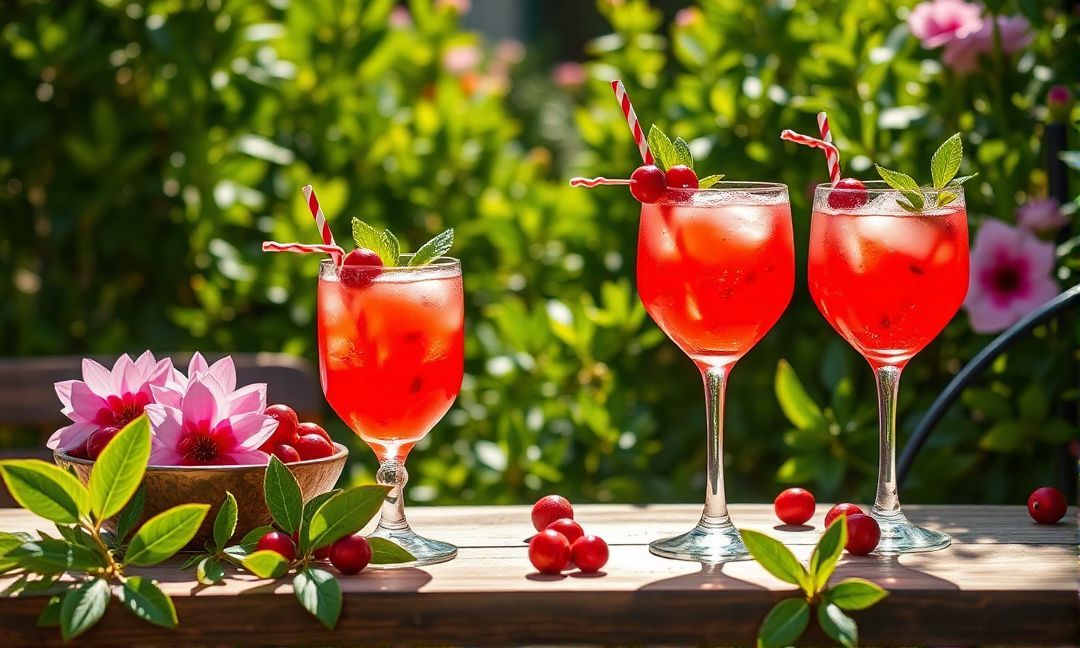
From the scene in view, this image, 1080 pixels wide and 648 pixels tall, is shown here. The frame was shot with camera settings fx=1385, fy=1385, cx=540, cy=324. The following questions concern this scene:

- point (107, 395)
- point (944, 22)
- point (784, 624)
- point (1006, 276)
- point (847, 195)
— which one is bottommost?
point (784, 624)

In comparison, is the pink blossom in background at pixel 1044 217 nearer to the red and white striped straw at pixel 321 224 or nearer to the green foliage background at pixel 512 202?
the green foliage background at pixel 512 202

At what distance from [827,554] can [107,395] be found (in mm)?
814

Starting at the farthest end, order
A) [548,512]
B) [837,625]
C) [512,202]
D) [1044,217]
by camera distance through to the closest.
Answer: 1. [512,202]
2. [1044,217]
3. [548,512]
4. [837,625]

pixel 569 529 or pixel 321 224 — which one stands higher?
pixel 321 224

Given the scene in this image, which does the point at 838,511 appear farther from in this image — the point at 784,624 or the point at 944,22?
the point at 944,22

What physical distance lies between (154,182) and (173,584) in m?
1.92

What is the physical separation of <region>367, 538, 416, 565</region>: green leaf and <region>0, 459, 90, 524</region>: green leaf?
29 cm

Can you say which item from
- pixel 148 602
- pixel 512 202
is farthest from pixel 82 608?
pixel 512 202

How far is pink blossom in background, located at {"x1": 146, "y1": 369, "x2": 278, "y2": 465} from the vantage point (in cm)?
149

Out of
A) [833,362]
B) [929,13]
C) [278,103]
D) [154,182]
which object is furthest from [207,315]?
[929,13]

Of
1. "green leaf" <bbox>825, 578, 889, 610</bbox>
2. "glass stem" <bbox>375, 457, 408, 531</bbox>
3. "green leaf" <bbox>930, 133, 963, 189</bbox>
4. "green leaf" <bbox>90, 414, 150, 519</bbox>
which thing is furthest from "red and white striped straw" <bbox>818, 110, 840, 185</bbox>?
"green leaf" <bbox>90, 414, 150, 519</bbox>

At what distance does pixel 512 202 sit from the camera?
332cm

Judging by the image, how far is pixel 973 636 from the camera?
4.42ft

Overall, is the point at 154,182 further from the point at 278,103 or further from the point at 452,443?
the point at 452,443
